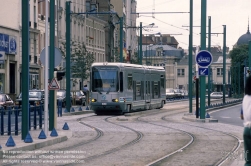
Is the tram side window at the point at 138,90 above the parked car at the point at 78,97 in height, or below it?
above

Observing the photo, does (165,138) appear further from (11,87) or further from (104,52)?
(104,52)

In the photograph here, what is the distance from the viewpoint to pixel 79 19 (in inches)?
3597

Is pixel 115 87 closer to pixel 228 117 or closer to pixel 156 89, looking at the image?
pixel 228 117

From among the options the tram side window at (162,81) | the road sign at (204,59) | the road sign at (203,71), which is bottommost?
the tram side window at (162,81)

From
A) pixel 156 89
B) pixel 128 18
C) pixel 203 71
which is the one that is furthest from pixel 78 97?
pixel 128 18

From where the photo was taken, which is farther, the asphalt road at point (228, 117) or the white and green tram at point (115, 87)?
the white and green tram at point (115, 87)

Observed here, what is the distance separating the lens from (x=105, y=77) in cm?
4275

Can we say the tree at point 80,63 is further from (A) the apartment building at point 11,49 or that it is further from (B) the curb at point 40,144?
(B) the curb at point 40,144

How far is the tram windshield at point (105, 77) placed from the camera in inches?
1682

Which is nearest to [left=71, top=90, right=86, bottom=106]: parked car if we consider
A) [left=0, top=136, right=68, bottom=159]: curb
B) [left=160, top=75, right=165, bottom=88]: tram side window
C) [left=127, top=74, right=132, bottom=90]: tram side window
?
[left=160, top=75, right=165, bottom=88]: tram side window

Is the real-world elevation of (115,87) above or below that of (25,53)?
below

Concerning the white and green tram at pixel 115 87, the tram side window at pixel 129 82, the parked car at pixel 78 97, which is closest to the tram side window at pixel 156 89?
the white and green tram at pixel 115 87

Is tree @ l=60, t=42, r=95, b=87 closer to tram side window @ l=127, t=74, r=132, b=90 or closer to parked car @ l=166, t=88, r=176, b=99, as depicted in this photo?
tram side window @ l=127, t=74, r=132, b=90

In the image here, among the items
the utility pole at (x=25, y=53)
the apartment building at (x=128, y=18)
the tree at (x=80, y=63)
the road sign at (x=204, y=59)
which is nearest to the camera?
the utility pole at (x=25, y=53)
